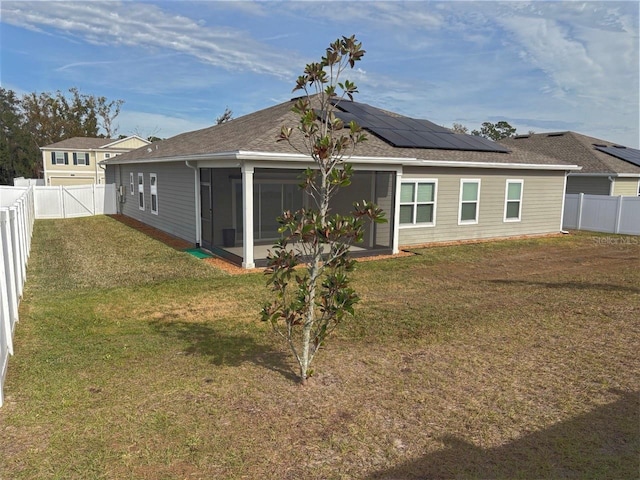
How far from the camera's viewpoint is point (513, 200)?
16.3 meters

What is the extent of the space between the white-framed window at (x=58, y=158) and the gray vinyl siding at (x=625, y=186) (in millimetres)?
43187

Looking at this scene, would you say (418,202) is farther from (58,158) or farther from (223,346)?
(58,158)

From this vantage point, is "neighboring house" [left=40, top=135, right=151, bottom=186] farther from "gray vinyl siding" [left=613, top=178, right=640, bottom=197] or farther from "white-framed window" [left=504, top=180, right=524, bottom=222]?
"gray vinyl siding" [left=613, top=178, right=640, bottom=197]

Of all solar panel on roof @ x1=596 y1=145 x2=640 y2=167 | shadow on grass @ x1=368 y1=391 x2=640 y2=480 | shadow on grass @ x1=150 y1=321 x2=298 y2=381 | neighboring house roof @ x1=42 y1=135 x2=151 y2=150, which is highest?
neighboring house roof @ x1=42 y1=135 x2=151 y2=150

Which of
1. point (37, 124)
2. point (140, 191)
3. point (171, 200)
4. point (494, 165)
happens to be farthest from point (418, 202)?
point (37, 124)

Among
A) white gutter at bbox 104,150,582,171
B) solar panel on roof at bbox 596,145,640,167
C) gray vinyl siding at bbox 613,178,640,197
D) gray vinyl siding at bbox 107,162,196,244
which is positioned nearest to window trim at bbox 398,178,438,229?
white gutter at bbox 104,150,582,171

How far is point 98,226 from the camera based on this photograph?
18422 millimetres

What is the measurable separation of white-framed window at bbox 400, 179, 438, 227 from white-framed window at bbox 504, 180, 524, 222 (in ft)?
11.3

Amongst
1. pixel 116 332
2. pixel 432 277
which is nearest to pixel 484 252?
pixel 432 277

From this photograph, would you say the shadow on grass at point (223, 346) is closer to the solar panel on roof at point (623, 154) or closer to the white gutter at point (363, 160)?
the white gutter at point (363, 160)

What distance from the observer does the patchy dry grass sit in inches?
134

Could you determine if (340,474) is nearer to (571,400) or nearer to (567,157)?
(571,400)

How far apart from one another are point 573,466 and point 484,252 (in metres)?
10.6

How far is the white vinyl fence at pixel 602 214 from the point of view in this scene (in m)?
18.5
